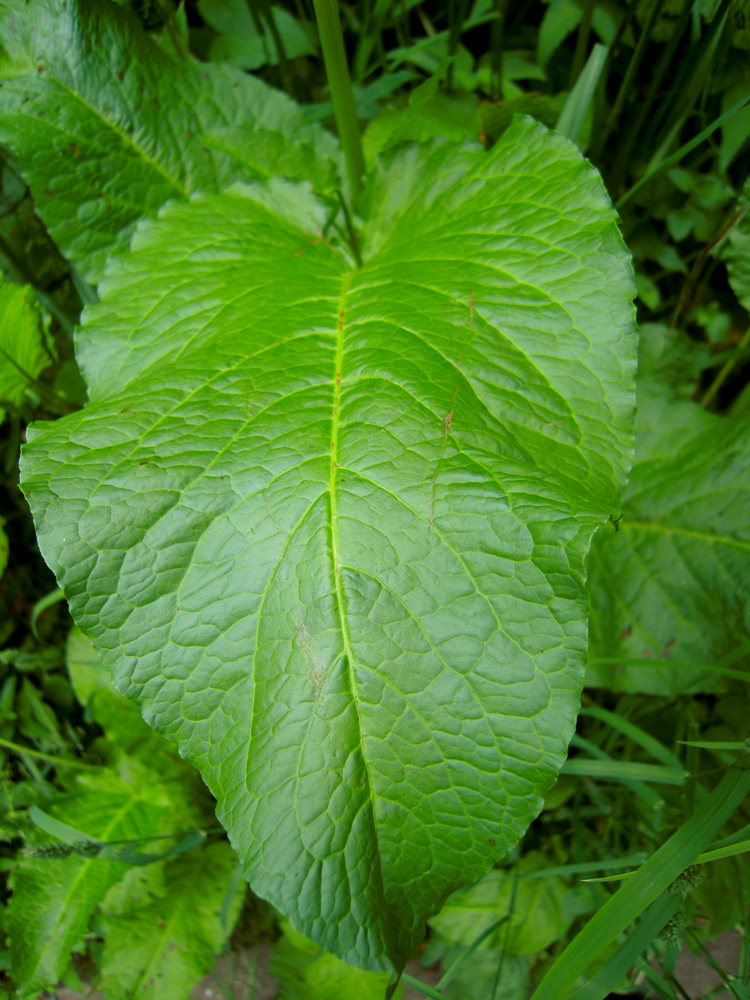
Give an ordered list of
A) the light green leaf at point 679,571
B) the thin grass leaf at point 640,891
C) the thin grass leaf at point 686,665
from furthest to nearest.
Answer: the light green leaf at point 679,571 < the thin grass leaf at point 686,665 < the thin grass leaf at point 640,891

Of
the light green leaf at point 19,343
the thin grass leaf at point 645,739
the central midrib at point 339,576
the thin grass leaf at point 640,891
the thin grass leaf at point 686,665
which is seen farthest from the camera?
the light green leaf at point 19,343

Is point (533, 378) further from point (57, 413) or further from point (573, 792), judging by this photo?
point (57, 413)

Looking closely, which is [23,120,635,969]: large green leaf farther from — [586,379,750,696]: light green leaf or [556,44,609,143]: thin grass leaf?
[586,379,750,696]: light green leaf

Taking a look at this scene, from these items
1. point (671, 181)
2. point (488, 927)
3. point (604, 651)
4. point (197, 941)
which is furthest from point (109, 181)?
point (488, 927)

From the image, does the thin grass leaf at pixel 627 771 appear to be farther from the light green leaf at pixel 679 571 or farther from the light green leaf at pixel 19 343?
the light green leaf at pixel 19 343

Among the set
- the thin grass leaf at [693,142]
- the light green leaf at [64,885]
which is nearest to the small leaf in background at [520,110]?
the thin grass leaf at [693,142]

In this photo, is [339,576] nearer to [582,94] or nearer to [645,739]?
[645,739]

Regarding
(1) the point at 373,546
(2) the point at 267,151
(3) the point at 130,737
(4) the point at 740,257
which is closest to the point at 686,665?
(1) the point at 373,546

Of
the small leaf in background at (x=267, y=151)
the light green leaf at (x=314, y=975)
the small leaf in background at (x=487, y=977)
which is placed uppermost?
the small leaf in background at (x=267, y=151)
